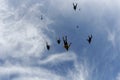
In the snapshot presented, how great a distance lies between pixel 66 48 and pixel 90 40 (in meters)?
9.75

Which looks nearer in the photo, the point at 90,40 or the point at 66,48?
the point at 66,48

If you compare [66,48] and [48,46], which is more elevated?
[48,46]

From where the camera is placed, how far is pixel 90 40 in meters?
80.9

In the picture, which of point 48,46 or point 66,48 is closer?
point 66,48

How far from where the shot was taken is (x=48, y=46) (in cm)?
8444

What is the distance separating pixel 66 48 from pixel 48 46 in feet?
34.2

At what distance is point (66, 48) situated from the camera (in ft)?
249

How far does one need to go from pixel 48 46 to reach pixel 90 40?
1446 centimetres
